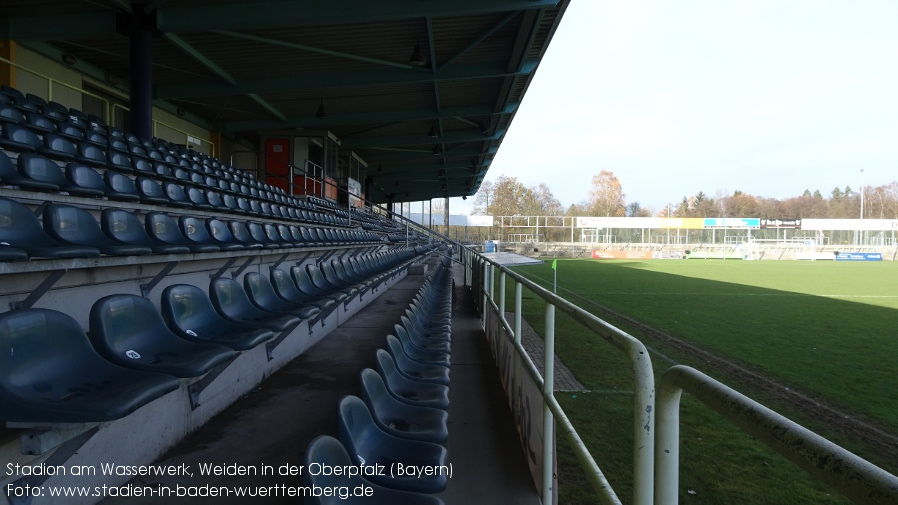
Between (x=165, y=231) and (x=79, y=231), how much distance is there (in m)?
0.84

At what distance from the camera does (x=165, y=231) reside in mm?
3914

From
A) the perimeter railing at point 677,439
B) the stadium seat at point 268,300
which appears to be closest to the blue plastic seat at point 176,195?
the stadium seat at point 268,300

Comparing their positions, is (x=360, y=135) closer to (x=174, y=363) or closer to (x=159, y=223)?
(x=159, y=223)

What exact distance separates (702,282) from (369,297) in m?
16.7

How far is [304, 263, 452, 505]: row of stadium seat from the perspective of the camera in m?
1.62

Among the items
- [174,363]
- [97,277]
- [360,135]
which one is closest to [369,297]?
[97,277]

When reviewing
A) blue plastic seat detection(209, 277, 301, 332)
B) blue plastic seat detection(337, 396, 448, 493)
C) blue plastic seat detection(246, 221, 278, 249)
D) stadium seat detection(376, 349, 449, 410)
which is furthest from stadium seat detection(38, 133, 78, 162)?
blue plastic seat detection(337, 396, 448, 493)

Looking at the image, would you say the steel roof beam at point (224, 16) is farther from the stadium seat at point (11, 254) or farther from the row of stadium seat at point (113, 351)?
the stadium seat at point (11, 254)

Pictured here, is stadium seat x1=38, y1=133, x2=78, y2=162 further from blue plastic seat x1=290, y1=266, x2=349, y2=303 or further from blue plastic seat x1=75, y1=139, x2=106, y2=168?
blue plastic seat x1=290, y1=266, x2=349, y2=303

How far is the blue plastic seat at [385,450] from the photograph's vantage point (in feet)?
5.93

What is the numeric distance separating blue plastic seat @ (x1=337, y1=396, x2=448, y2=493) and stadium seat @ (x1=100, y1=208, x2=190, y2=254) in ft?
6.28

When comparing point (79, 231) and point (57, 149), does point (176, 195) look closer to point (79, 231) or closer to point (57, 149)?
point (57, 149)

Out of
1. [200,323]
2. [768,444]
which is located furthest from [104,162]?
[768,444]

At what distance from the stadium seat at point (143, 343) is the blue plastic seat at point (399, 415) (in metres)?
0.68
